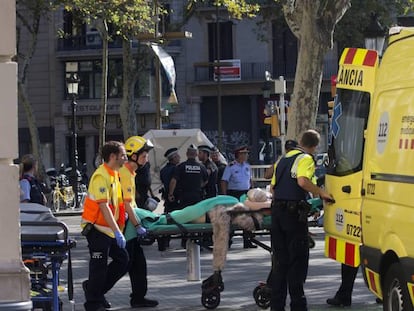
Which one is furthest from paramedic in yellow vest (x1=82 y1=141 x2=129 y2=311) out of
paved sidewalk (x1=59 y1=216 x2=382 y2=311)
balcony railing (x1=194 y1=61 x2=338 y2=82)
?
balcony railing (x1=194 y1=61 x2=338 y2=82)

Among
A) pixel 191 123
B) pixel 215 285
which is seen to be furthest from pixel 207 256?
pixel 191 123

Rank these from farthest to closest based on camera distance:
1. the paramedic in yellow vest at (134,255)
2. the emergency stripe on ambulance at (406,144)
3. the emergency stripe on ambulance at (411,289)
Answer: the paramedic in yellow vest at (134,255) < the emergency stripe on ambulance at (406,144) < the emergency stripe on ambulance at (411,289)

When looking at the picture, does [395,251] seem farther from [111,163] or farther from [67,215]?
[67,215]

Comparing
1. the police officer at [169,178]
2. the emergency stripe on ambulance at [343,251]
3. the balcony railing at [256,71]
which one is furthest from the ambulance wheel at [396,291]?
the balcony railing at [256,71]

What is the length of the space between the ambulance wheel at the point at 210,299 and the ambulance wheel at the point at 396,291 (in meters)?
2.77

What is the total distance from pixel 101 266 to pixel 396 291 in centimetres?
338

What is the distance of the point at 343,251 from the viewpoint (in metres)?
10.7

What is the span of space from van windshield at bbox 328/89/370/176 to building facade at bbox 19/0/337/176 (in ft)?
145

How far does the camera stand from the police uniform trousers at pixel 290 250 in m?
10.4

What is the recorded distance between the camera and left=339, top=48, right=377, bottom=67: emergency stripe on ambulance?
1048cm

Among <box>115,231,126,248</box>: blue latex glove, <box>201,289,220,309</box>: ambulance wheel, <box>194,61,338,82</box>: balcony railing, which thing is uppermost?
<box>194,61,338,82</box>: balcony railing

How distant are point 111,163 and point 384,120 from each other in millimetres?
3045

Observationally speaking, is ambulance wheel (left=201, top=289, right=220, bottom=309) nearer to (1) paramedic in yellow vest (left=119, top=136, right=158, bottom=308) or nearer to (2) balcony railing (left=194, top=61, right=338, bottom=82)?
(1) paramedic in yellow vest (left=119, top=136, right=158, bottom=308)

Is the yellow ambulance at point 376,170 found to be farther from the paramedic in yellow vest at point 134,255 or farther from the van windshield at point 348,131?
the paramedic in yellow vest at point 134,255
